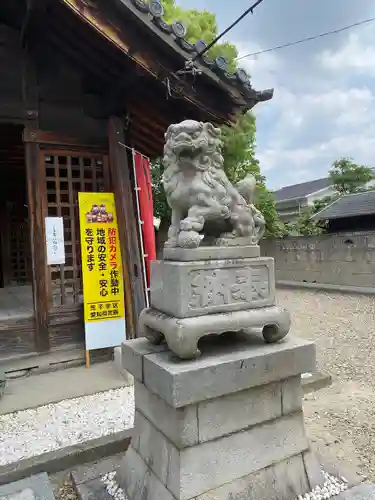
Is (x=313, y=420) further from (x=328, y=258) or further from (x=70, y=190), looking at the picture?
(x=328, y=258)

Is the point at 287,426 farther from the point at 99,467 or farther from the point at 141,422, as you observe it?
the point at 99,467

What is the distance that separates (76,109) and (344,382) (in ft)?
17.3

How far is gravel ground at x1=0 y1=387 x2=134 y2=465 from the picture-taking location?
132 inches

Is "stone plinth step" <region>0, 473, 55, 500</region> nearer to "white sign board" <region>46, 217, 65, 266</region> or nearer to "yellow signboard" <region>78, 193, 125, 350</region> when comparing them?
"yellow signboard" <region>78, 193, 125, 350</region>

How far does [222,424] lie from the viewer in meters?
2.29

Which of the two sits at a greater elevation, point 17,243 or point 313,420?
point 17,243

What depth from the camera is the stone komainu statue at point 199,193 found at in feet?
7.97

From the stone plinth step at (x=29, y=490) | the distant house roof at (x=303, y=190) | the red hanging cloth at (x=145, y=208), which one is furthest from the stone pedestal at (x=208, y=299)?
the distant house roof at (x=303, y=190)

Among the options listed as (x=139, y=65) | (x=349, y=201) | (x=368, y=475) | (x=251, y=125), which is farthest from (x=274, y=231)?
(x=368, y=475)

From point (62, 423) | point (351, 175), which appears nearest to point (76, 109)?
point (62, 423)

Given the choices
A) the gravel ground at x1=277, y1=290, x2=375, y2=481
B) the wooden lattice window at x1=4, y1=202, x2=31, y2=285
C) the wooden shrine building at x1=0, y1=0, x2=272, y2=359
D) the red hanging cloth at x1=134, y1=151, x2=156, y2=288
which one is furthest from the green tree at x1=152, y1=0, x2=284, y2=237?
the wooden shrine building at x1=0, y1=0, x2=272, y2=359

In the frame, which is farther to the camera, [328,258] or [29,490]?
[328,258]

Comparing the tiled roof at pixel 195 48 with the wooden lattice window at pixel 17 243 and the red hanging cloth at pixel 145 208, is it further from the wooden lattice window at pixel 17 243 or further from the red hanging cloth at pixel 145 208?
the wooden lattice window at pixel 17 243

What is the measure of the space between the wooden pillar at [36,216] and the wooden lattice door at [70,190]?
0.17 m
